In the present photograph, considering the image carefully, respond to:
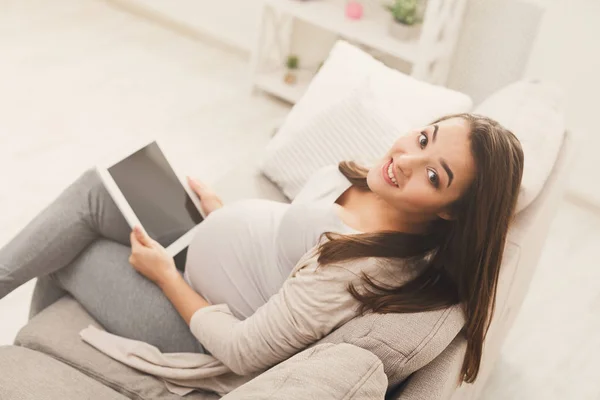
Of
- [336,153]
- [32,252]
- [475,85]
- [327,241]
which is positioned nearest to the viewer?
[327,241]

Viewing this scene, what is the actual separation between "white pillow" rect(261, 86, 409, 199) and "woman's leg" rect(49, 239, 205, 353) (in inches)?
19.7

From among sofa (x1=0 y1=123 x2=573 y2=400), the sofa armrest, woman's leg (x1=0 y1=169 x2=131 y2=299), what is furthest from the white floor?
the sofa armrest

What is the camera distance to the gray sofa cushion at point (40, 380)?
117 centimetres

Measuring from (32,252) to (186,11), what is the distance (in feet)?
8.38

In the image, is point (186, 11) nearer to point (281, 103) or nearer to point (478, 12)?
point (281, 103)

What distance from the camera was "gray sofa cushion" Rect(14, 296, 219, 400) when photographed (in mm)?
1301

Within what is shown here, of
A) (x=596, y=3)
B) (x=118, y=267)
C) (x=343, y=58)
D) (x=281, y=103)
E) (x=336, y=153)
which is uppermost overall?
(x=596, y=3)

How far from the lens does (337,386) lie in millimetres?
907

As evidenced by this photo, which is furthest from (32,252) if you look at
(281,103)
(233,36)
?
(233,36)

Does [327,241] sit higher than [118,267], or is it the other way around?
[327,241]

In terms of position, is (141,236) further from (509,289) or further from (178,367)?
(509,289)

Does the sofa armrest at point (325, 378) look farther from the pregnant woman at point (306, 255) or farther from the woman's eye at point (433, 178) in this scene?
the woman's eye at point (433, 178)

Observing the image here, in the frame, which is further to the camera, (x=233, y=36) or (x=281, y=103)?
(x=233, y=36)

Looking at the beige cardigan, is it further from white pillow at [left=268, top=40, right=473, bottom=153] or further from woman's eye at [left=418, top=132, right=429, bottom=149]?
white pillow at [left=268, top=40, right=473, bottom=153]
